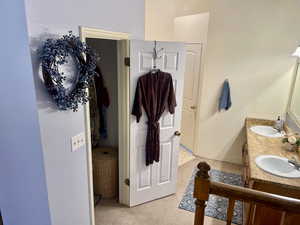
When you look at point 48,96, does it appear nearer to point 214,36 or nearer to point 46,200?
point 46,200

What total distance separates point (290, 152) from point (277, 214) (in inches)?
30.8

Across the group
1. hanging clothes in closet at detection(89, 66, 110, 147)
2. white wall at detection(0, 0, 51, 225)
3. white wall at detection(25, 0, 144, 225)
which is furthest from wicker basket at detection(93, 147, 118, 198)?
white wall at detection(0, 0, 51, 225)

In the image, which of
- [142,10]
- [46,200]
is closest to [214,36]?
[142,10]

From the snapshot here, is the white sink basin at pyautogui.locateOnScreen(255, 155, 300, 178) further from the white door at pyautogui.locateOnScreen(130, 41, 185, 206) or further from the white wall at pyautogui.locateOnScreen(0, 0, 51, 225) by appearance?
the white wall at pyautogui.locateOnScreen(0, 0, 51, 225)

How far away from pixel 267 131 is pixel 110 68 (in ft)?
7.70

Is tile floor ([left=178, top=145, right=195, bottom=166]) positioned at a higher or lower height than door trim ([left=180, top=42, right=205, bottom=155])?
lower

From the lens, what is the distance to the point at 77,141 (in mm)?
1755

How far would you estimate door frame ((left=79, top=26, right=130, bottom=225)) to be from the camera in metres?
1.82

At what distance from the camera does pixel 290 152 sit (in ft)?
7.70

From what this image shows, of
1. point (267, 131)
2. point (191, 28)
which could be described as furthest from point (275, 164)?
point (191, 28)

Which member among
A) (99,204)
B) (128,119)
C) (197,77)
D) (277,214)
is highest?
(197,77)

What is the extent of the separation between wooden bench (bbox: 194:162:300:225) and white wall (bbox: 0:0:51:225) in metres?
1.06

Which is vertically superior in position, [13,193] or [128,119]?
[128,119]

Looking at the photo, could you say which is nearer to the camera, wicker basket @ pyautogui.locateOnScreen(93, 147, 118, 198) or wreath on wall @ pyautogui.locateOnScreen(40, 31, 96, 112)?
wreath on wall @ pyautogui.locateOnScreen(40, 31, 96, 112)
